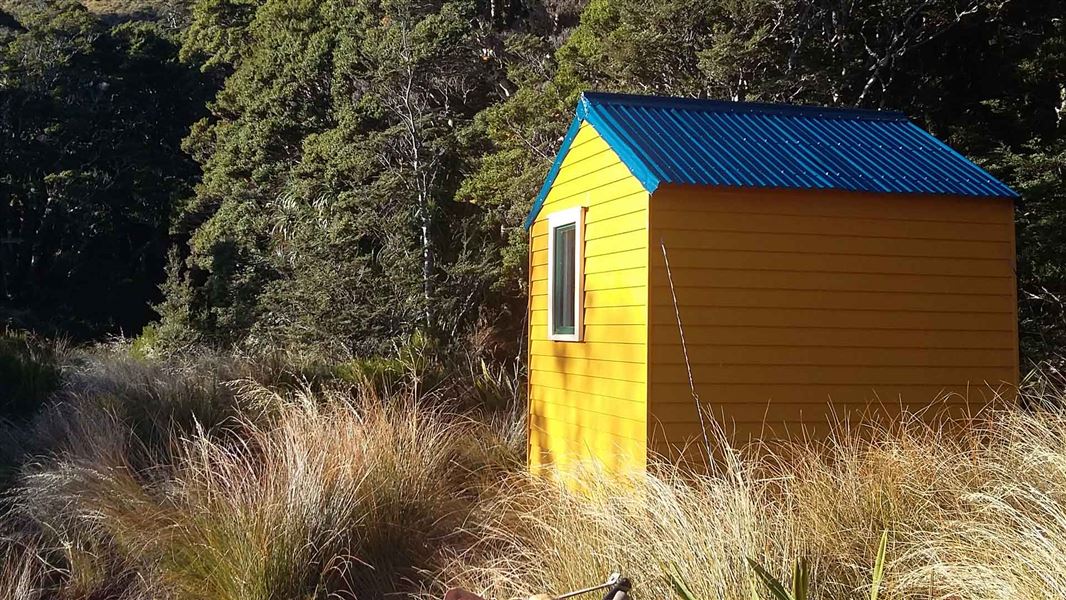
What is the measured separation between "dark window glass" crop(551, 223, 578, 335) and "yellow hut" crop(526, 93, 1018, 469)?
0.99 ft

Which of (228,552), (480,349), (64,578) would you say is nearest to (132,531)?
(64,578)

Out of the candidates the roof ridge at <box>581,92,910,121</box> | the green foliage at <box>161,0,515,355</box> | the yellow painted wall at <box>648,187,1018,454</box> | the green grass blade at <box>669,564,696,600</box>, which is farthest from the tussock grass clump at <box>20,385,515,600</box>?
the green foliage at <box>161,0,515,355</box>

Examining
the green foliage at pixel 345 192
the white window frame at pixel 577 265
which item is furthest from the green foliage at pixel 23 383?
the white window frame at pixel 577 265

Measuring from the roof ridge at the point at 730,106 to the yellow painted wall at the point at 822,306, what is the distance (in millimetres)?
1345

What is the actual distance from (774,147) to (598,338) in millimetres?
1810

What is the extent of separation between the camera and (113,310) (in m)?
25.5

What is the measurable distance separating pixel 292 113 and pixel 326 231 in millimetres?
5627

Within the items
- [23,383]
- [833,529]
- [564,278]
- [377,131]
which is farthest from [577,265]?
[377,131]

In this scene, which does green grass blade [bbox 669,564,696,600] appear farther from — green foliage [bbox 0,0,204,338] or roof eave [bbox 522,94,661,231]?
green foliage [bbox 0,0,204,338]

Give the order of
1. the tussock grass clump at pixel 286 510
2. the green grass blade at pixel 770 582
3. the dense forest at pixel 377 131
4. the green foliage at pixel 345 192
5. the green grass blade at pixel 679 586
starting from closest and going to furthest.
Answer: the green grass blade at pixel 770 582
the green grass blade at pixel 679 586
the tussock grass clump at pixel 286 510
the dense forest at pixel 377 131
the green foliage at pixel 345 192

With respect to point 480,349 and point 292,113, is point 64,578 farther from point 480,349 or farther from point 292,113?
point 292,113

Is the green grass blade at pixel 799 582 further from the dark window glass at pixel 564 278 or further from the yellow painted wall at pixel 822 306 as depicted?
the dark window glass at pixel 564 278

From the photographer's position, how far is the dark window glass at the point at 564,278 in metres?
7.32

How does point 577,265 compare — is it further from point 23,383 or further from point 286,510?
point 23,383
